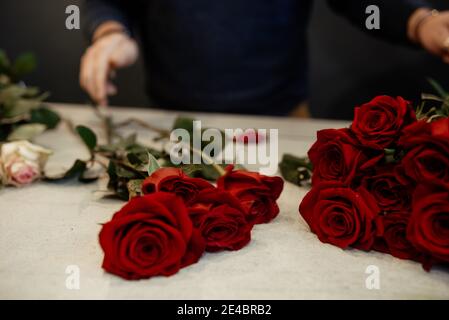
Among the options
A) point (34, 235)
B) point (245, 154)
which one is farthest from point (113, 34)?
point (34, 235)

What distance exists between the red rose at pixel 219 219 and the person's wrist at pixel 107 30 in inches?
28.2

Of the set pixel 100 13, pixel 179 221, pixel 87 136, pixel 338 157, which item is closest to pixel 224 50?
pixel 100 13

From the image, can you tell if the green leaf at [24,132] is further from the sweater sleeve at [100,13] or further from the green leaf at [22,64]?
the sweater sleeve at [100,13]

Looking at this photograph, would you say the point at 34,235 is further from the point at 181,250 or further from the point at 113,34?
the point at 113,34

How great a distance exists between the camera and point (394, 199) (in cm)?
54

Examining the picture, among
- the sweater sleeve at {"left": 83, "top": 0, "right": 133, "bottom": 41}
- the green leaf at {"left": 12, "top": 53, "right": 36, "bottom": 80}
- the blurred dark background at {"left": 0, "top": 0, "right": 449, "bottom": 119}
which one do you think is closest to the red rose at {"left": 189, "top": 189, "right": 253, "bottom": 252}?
the green leaf at {"left": 12, "top": 53, "right": 36, "bottom": 80}

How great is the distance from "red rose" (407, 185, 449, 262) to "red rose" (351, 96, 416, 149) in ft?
0.26

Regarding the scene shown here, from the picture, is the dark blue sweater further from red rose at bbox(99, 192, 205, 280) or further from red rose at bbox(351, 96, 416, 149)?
red rose at bbox(99, 192, 205, 280)

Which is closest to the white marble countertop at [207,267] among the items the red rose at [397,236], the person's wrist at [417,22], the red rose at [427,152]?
the red rose at [397,236]

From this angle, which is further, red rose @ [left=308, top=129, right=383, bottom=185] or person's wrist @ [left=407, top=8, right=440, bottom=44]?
person's wrist @ [left=407, top=8, right=440, bottom=44]

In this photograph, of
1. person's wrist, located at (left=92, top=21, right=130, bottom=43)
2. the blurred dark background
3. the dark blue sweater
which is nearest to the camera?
person's wrist, located at (left=92, top=21, right=130, bottom=43)

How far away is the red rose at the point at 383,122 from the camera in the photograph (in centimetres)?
54

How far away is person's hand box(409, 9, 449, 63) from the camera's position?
881 millimetres

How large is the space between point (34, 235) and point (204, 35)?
0.90 metres
